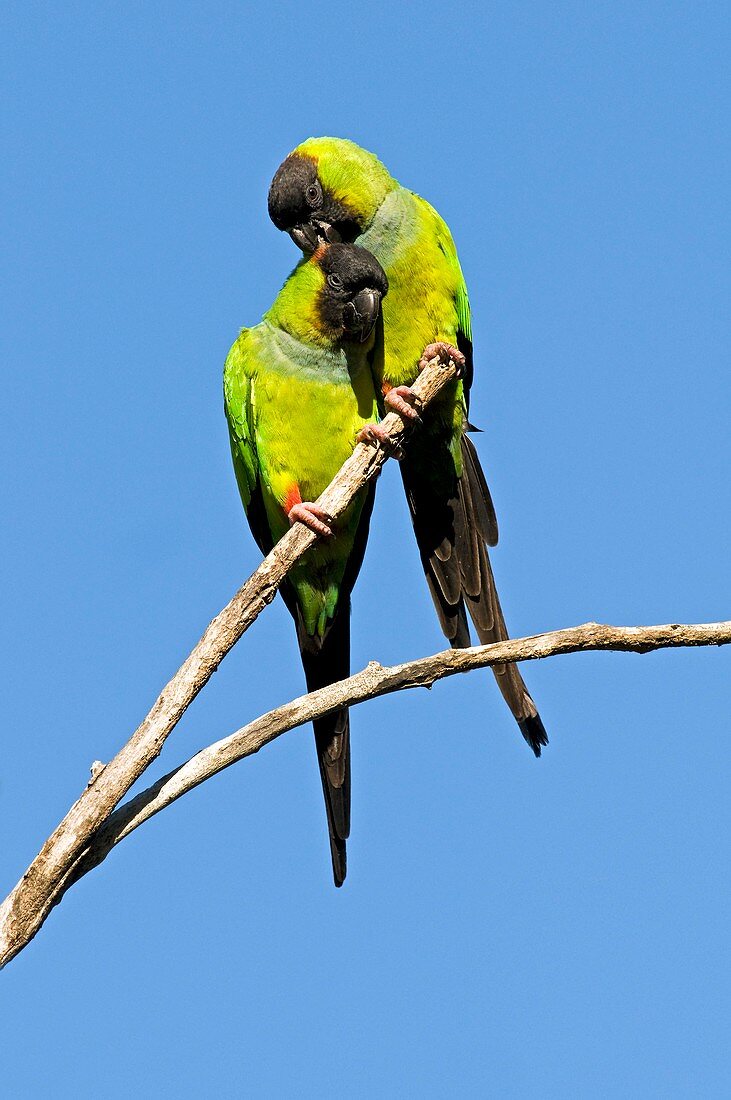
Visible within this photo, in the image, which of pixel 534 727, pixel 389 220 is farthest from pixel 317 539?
pixel 389 220

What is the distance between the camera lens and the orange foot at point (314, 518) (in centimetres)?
552

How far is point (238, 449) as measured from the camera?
20.6 ft

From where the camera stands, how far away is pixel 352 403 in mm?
5953

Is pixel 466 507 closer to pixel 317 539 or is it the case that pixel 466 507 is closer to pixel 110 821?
pixel 317 539

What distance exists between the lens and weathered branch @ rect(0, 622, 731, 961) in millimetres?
4383

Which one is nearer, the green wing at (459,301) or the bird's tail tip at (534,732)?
the bird's tail tip at (534,732)

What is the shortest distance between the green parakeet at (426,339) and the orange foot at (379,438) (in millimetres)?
508

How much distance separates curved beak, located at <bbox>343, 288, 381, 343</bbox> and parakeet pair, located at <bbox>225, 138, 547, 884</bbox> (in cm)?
1

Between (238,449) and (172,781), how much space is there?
2.24m

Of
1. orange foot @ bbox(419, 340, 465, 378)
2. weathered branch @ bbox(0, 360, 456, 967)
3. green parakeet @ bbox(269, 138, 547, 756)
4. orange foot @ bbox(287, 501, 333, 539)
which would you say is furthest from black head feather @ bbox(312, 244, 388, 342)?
weathered branch @ bbox(0, 360, 456, 967)

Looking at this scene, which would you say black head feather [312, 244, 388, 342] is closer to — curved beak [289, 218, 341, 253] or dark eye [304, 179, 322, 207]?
curved beak [289, 218, 341, 253]

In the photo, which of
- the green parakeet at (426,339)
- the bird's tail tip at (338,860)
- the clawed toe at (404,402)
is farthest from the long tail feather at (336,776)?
the clawed toe at (404,402)

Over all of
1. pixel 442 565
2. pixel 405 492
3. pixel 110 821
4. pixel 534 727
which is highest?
pixel 405 492

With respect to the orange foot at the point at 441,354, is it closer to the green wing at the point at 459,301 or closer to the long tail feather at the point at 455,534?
the green wing at the point at 459,301
